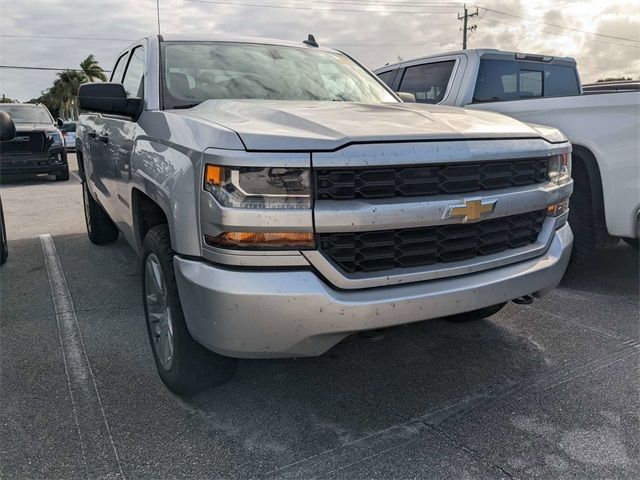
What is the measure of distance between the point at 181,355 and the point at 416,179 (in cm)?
133

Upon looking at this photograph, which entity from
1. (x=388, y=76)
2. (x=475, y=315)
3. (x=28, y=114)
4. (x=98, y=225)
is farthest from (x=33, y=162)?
(x=475, y=315)

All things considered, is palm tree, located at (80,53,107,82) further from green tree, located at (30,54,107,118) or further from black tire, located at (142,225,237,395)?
black tire, located at (142,225,237,395)

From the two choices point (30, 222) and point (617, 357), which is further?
point (30, 222)

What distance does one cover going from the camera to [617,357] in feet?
10.4

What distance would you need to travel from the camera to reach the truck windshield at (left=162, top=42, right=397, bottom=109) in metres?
3.29

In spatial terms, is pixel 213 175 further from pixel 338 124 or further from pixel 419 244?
pixel 419 244

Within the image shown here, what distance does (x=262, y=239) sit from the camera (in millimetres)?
2117

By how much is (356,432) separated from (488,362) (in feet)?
3.45

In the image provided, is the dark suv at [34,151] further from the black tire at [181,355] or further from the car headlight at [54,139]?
the black tire at [181,355]

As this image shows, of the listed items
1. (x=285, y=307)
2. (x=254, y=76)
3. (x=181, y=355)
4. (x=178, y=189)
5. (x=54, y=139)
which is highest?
(x=254, y=76)

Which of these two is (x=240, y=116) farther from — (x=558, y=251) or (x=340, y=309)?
(x=558, y=251)

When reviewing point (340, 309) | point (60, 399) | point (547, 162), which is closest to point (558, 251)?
point (547, 162)

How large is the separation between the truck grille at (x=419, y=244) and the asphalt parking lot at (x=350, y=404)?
1.12ft

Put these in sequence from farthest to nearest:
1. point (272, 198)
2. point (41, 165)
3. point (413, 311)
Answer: point (41, 165) → point (413, 311) → point (272, 198)
